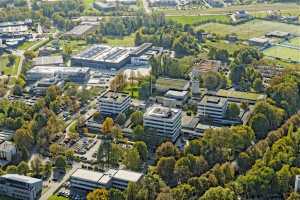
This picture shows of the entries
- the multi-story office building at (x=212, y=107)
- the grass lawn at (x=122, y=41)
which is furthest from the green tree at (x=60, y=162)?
the grass lawn at (x=122, y=41)

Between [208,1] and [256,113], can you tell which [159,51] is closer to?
[256,113]

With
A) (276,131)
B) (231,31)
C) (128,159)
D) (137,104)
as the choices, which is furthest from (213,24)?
(128,159)

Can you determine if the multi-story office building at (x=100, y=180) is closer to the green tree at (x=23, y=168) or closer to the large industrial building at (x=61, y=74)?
the green tree at (x=23, y=168)

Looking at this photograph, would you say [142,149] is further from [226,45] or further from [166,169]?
[226,45]

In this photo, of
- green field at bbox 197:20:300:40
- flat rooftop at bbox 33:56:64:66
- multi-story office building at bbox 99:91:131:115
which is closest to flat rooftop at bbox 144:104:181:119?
multi-story office building at bbox 99:91:131:115

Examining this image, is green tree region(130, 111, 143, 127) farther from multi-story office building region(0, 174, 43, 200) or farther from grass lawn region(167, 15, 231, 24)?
grass lawn region(167, 15, 231, 24)

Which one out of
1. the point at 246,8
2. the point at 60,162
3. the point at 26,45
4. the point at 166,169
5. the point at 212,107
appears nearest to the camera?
the point at 166,169

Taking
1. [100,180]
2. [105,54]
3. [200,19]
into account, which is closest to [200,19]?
[200,19]
